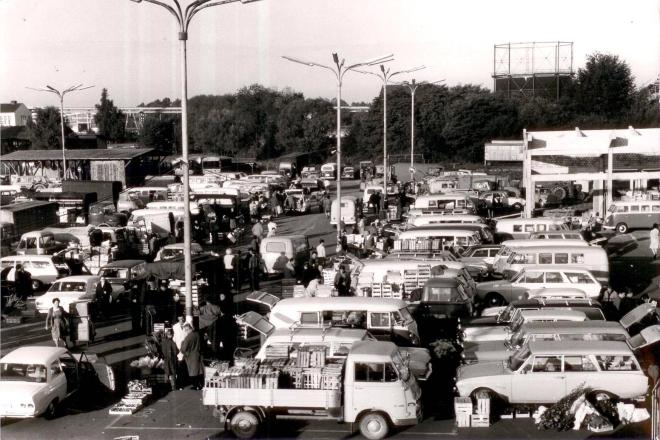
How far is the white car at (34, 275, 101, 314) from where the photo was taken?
71.5 ft

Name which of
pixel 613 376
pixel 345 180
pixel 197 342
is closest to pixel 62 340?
pixel 197 342

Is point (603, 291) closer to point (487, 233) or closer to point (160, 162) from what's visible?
point (487, 233)

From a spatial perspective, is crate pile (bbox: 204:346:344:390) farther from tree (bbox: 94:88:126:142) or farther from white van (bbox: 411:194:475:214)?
tree (bbox: 94:88:126:142)

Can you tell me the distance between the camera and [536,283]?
21812 millimetres

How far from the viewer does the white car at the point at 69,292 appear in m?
21.8

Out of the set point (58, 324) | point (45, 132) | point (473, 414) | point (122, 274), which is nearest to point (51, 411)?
point (58, 324)

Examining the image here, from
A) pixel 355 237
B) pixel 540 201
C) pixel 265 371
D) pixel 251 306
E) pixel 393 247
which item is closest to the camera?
pixel 265 371

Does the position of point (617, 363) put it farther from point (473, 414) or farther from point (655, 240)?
point (655, 240)

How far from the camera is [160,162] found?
6431 centimetres

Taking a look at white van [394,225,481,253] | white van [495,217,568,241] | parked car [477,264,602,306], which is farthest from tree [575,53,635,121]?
parked car [477,264,602,306]

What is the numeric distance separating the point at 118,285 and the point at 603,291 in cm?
1361

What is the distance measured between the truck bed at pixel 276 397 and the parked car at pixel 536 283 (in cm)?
1066

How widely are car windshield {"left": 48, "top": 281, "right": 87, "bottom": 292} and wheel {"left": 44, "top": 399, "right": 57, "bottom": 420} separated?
9201mm

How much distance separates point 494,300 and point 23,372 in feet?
41.4
